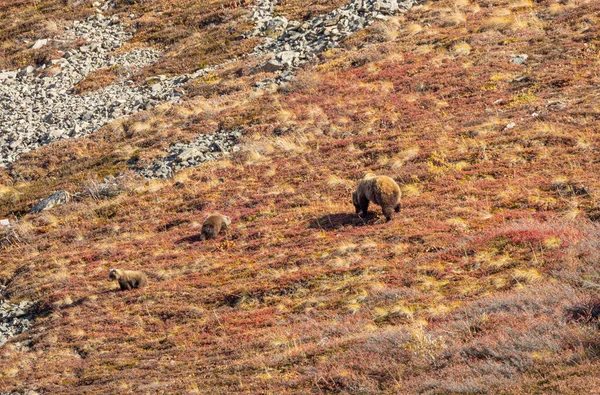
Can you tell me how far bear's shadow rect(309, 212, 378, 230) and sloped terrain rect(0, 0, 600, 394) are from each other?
3.3 inches

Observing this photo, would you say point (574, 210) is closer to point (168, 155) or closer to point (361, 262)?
point (361, 262)

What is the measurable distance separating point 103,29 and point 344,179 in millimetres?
34922

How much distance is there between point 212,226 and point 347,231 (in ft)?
16.9

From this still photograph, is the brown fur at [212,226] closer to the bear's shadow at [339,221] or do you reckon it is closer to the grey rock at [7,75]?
the bear's shadow at [339,221]

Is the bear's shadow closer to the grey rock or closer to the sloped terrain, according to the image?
the sloped terrain

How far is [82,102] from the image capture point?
1501 inches

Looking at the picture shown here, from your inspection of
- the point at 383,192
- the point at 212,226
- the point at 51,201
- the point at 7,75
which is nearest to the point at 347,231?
the point at 383,192

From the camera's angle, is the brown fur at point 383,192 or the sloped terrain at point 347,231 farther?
the brown fur at point 383,192

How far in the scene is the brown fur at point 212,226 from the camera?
2020 centimetres

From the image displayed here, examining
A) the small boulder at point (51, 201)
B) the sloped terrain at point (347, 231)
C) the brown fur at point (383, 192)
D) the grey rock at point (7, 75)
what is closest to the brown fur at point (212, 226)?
the sloped terrain at point (347, 231)

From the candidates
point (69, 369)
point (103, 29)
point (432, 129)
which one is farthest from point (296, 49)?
point (69, 369)

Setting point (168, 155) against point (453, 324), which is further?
point (168, 155)

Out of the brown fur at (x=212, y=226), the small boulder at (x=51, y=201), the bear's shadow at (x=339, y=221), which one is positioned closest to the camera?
the bear's shadow at (x=339, y=221)

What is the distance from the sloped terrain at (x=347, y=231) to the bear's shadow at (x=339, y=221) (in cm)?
8
